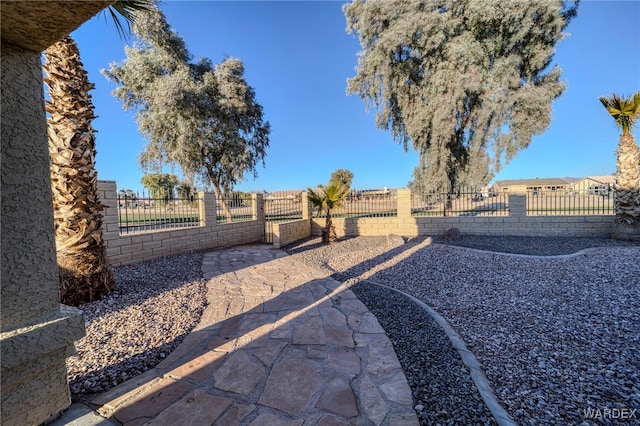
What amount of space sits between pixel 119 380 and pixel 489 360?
126 inches

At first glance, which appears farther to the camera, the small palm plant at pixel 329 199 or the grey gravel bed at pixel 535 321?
the small palm plant at pixel 329 199

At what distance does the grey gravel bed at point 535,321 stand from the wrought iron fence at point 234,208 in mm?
3828

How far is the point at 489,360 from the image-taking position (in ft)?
8.00

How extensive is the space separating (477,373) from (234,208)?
27.3ft

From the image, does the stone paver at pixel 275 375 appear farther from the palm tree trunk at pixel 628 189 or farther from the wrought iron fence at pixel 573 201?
the wrought iron fence at pixel 573 201

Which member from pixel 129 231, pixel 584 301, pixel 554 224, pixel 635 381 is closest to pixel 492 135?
pixel 554 224

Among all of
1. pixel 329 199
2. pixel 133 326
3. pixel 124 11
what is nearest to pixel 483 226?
pixel 329 199

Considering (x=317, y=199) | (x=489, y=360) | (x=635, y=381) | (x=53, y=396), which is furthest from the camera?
(x=317, y=199)

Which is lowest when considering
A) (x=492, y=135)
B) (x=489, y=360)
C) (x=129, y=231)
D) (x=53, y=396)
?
(x=489, y=360)

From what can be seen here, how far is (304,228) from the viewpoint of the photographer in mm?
10789

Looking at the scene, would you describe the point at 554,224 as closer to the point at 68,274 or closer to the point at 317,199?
the point at 317,199

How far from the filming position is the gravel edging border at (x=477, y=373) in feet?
5.84

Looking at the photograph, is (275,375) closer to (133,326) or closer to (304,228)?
(133,326)

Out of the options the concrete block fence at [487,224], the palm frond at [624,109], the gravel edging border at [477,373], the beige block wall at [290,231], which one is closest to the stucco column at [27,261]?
the gravel edging border at [477,373]
